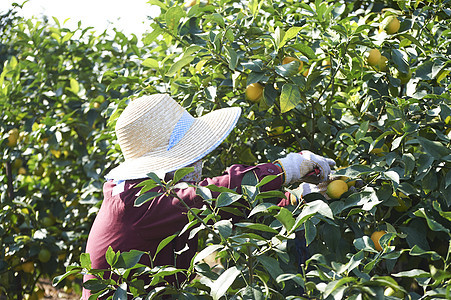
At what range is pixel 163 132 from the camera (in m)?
1.76

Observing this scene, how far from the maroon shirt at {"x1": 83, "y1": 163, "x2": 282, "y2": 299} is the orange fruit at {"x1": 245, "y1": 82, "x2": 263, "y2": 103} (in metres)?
0.34

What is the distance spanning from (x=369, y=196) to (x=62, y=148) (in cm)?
239

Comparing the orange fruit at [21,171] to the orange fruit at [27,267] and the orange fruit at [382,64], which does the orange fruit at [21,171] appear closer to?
the orange fruit at [27,267]

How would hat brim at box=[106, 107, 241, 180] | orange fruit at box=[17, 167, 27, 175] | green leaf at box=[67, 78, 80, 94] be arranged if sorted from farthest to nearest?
orange fruit at box=[17, 167, 27, 175], green leaf at box=[67, 78, 80, 94], hat brim at box=[106, 107, 241, 180]

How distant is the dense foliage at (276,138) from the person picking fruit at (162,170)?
3.8 inches

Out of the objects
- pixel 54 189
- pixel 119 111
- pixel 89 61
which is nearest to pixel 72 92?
pixel 89 61

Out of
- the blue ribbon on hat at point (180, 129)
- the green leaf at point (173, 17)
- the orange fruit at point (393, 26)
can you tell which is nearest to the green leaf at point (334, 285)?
the blue ribbon on hat at point (180, 129)

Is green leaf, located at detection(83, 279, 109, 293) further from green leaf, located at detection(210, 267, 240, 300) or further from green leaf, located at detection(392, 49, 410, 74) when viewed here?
green leaf, located at detection(392, 49, 410, 74)

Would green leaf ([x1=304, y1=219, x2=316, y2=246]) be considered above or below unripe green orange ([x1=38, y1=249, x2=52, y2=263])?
above

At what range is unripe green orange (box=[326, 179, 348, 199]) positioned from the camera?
1.55 meters

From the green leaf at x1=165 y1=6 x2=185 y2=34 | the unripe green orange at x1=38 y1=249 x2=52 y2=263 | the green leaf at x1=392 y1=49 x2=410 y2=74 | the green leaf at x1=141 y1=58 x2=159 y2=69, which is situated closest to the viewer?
the green leaf at x1=392 y1=49 x2=410 y2=74

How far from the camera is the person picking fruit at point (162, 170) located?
1.55 m

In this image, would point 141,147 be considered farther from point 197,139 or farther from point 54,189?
point 54,189

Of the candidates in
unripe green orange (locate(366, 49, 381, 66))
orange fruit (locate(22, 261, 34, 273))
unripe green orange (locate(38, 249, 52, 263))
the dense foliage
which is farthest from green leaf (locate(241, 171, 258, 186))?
orange fruit (locate(22, 261, 34, 273))
